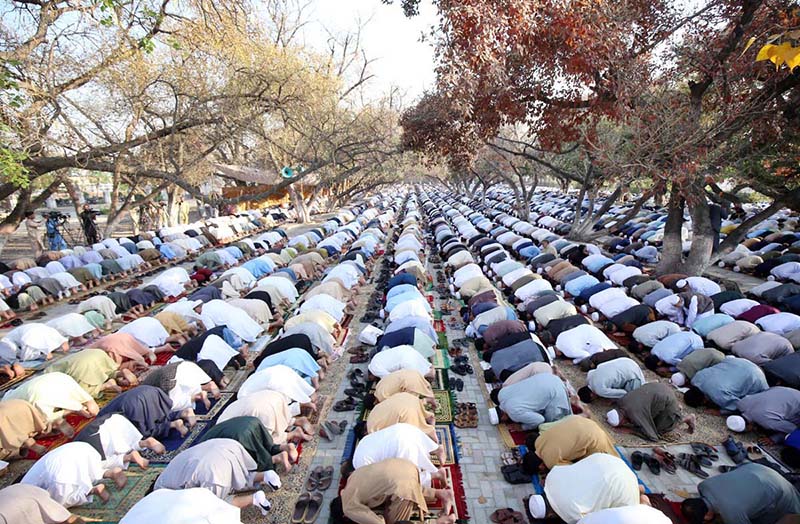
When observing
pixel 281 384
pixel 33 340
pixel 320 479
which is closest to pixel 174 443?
pixel 281 384

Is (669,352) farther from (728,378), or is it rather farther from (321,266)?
(321,266)

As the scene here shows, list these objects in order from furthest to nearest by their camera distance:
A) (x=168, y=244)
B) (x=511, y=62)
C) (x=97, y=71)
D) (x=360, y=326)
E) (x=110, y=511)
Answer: (x=168, y=244) < (x=360, y=326) < (x=97, y=71) < (x=511, y=62) < (x=110, y=511)

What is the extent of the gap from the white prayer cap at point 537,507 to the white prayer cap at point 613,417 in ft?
6.16

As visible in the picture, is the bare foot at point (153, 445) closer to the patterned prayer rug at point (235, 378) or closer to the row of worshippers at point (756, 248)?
the patterned prayer rug at point (235, 378)

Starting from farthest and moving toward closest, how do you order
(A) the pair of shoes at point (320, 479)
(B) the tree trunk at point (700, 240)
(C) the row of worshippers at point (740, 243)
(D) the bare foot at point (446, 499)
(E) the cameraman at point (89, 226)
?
1. (E) the cameraman at point (89, 226)
2. (C) the row of worshippers at point (740, 243)
3. (B) the tree trunk at point (700, 240)
4. (A) the pair of shoes at point (320, 479)
5. (D) the bare foot at point (446, 499)

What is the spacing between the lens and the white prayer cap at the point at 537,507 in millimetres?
4203

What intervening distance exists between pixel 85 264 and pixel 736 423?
53.3ft

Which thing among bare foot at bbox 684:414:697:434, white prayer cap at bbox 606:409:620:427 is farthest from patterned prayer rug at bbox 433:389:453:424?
bare foot at bbox 684:414:697:434

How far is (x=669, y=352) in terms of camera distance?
22.8 feet

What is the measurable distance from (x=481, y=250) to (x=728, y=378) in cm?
968

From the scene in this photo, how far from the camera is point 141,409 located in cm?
554

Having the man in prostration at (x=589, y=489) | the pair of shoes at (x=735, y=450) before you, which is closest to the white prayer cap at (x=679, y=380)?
the pair of shoes at (x=735, y=450)

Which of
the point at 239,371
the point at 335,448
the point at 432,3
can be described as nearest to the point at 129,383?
the point at 239,371

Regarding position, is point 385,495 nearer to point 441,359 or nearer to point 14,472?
point 441,359
